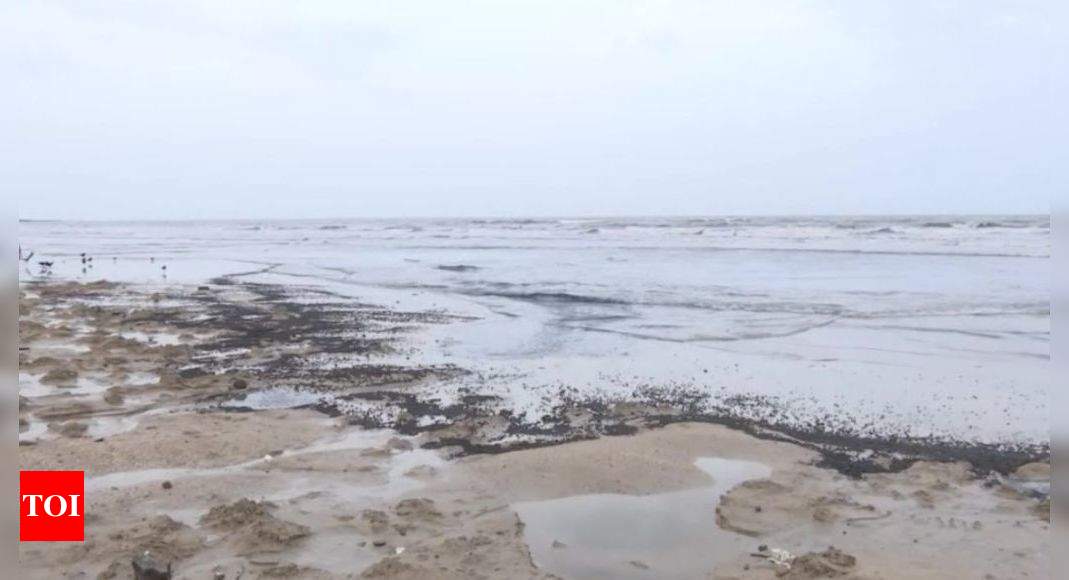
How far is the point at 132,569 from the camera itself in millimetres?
4902

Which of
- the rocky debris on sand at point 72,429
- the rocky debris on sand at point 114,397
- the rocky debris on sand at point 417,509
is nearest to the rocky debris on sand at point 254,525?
the rocky debris on sand at point 417,509

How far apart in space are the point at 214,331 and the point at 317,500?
9.44 m

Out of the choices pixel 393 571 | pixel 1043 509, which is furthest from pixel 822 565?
pixel 393 571

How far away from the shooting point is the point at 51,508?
473cm

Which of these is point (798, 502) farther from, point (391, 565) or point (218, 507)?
point (218, 507)

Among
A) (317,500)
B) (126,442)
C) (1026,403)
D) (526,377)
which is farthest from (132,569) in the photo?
(1026,403)

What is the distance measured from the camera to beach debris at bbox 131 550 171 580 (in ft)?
15.6

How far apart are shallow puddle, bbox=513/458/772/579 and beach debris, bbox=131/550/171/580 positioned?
2322 millimetres

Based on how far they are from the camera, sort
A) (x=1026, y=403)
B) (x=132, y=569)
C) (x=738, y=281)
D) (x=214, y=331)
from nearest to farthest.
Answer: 1. (x=132, y=569)
2. (x=1026, y=403)
3. (x=214, y=331)
4. (x=738, y=281)

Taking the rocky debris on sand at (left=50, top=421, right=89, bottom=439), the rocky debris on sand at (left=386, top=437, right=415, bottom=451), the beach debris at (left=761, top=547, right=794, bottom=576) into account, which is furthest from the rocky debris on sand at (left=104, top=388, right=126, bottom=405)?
the beach debris at (left=761, top=547, right=794, bottom=576)

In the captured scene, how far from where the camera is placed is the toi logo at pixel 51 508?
4.36 meters

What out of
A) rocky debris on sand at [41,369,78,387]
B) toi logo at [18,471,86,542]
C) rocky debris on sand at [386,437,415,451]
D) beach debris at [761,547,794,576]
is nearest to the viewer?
toi logo at [18,471,86,542]

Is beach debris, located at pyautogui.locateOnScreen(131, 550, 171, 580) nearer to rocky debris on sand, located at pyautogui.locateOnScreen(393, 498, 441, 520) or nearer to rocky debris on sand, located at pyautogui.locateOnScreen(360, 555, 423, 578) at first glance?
rocky debris on sand, located at pyautogui.locateOnScreen(360, 555, 423, 578)

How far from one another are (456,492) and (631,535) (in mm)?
1563
